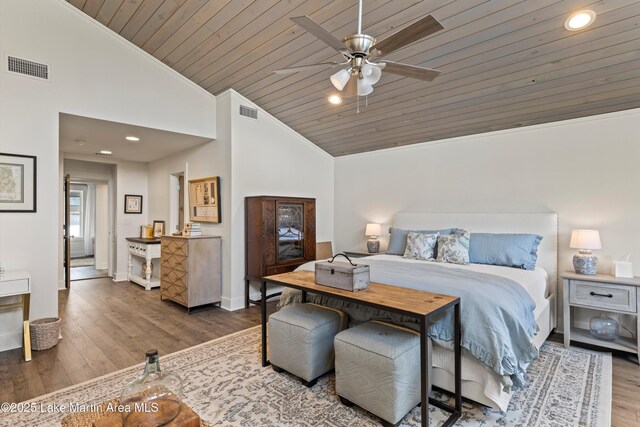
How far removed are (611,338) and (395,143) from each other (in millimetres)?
3346

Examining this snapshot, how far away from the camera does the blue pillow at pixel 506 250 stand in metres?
3.43

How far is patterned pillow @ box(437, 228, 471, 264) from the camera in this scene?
11.8 ft

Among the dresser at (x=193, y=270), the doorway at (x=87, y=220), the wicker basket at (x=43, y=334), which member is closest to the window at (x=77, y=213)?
the doorway at (x=87, y=220)

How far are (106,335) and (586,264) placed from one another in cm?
499

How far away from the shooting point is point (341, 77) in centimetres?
218

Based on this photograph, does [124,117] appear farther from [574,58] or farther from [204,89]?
[574,58]

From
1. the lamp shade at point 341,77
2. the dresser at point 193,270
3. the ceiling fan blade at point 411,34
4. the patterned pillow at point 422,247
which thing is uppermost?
the ceiling fan blade at point 411,34

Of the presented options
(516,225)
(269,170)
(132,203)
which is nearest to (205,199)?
(269,170)

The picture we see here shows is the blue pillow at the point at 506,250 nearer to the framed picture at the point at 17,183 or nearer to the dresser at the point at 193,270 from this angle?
the dresser at the point at 193,270

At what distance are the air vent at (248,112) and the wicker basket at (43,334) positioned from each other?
323 centimetres

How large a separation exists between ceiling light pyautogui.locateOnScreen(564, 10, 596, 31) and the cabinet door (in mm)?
3460

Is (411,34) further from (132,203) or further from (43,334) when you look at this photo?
(132,203)

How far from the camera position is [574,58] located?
2.75 metres

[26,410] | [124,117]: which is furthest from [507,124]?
[26,410]
